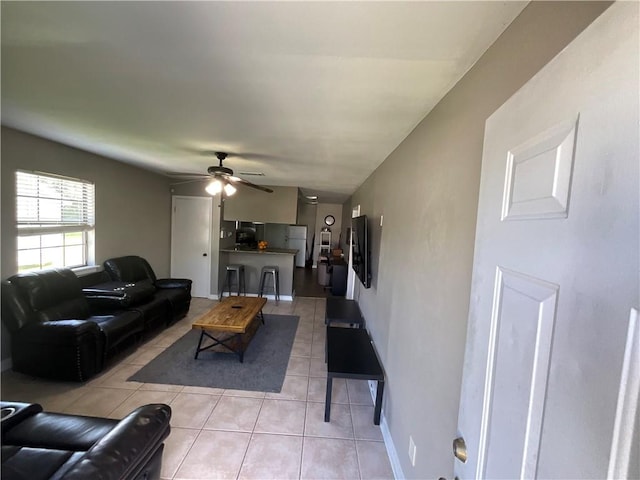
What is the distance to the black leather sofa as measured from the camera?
1.06 metres

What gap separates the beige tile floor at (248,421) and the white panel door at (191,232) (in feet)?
8.42

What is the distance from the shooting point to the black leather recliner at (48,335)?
2.53 metres

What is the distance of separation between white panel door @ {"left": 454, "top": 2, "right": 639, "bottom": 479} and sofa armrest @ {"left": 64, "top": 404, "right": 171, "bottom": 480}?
4.23ft

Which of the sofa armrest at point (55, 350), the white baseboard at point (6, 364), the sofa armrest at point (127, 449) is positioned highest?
the sofa armrest at point (127, 449)

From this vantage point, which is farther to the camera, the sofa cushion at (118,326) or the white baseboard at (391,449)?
the sofa cushion at (118,326)

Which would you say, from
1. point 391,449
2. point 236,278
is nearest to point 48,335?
point 391,449

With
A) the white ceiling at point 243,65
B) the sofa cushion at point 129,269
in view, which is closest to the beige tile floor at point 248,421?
the sofa cushion at point 129,269

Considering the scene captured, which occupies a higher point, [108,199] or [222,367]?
[108,199]

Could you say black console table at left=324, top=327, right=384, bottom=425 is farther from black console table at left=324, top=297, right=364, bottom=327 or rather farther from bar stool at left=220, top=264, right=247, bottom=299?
bar stool at left=220, top=264, right=247, bottom=299

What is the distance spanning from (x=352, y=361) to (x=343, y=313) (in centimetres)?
126

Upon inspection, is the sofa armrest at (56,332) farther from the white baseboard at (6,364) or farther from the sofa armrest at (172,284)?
the sofa armrest at (172,284)

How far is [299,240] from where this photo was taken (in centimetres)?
1000

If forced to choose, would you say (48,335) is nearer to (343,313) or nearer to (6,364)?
(6,364)

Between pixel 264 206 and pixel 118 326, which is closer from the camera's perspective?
pixel 118 326
